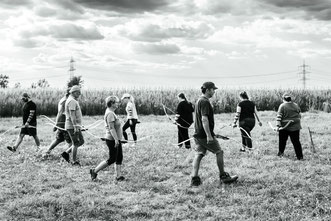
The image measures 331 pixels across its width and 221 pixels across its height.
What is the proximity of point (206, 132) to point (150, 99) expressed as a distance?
25.0m

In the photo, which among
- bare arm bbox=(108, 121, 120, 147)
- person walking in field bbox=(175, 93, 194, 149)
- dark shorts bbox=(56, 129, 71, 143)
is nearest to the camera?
bare arm bbox=(108, 121, 120, 147)

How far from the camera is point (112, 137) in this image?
870cm

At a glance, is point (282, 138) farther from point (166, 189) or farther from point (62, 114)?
point (62, 114)

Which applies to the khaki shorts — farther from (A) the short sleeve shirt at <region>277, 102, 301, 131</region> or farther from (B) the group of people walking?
(A) the short sleeve shirt at <region>277, 102, 301, 131</region>

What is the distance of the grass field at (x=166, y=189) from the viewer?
21.6ft

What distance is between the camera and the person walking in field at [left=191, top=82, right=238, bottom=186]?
8023mm

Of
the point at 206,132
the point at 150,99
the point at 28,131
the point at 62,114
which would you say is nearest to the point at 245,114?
the point at 206,132

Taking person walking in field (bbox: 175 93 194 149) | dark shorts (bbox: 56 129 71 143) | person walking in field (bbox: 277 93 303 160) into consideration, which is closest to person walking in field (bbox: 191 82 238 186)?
person walking in field (bbox: 277 93 303 160)

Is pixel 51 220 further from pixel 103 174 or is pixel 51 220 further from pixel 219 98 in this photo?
pixel 219 98

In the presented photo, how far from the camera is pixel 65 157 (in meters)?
10.7

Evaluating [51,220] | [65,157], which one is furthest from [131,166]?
[51,220]

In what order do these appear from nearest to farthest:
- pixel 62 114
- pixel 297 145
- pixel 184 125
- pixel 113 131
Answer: pixel 113 131
pixel 297 145
pixel 62 114
pixel 184 125

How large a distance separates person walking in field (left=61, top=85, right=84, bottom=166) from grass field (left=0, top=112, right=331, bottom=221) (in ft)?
1.91

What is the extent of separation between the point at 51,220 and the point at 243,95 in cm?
706
